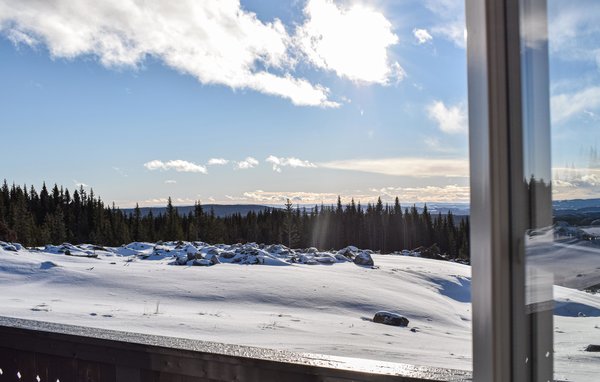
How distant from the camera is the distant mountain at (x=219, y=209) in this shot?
3570 mm

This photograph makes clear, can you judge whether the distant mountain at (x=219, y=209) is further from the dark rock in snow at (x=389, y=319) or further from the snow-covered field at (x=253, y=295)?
the dark rock in snow at (x=389, y=319)

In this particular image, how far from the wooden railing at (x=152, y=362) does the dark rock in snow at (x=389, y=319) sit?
6.48 feet

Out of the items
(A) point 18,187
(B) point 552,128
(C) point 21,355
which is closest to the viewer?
(B) point 552,128

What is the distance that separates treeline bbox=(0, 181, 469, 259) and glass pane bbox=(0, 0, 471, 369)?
0.7 inches

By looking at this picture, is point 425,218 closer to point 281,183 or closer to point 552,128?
point 281,183

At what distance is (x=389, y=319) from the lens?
2.99 meters

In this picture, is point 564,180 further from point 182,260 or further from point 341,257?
point 182,260

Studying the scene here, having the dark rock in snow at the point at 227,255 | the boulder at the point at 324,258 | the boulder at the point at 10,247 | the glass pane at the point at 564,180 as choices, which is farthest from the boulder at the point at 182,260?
the glass pane at the point at 564,180

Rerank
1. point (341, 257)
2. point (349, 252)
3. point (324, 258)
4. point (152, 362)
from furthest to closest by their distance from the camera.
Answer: point (324, 258) < point (341, 257) < point (349, 252) < point (152, 362)

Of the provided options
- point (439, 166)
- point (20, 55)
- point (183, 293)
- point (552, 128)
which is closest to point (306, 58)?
point (439, 166)

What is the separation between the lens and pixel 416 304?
3.03m

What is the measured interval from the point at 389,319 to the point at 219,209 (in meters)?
1.72

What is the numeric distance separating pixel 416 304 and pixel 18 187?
411 cm

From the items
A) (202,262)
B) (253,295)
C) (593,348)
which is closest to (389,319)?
(253,295)
